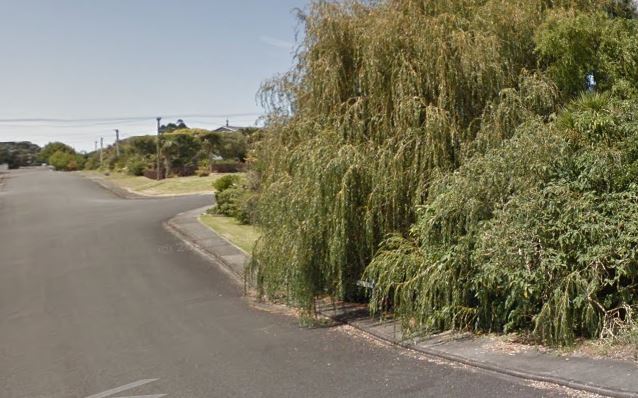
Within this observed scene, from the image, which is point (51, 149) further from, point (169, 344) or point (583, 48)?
point (583, 48)

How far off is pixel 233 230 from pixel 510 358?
13997 millimetres

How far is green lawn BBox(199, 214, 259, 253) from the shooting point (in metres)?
17.4

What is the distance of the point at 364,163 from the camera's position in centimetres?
926

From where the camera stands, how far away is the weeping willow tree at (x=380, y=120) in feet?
29.9

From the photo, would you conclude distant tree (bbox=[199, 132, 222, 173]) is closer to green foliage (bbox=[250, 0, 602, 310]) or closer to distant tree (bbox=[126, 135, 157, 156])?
distant tree (bbox=[126, 135, 157, 156])

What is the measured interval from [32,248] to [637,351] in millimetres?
17274

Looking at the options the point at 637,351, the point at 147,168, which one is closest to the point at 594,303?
the point at 637,351

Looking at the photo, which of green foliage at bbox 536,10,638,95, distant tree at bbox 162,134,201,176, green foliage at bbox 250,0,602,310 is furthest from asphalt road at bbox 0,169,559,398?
distant tree at bbox 162,134,201,176

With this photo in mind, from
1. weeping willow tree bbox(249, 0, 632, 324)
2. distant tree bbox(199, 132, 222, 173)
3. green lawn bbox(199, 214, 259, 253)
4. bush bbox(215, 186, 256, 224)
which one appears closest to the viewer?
weeping willow tree bbox(249, 0, 632, 324)

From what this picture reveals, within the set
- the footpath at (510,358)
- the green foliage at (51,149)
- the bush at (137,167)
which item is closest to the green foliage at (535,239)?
the footpath at (510,358)

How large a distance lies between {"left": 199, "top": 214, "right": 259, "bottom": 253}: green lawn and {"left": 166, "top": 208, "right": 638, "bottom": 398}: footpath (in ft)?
23.9

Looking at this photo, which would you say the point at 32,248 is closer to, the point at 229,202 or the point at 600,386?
the point at 229,202

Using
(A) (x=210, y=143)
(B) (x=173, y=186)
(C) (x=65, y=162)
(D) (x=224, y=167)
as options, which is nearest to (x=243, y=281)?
(B) (x=173, y=186)

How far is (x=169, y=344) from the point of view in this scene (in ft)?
28.0
